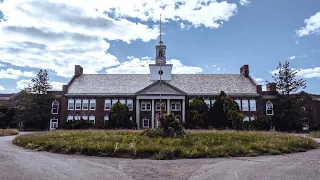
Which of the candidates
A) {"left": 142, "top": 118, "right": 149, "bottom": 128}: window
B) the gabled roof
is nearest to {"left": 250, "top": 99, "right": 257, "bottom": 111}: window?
the gabled roof

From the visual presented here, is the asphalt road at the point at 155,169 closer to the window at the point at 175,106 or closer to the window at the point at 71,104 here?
the window at the point at 175,106

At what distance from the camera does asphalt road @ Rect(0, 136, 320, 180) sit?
8641 mm

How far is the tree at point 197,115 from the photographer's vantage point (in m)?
41.5

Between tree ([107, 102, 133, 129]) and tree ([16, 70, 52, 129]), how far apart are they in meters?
14.3

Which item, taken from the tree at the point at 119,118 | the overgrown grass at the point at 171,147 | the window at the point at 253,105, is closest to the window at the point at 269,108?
the window at the point at 253,105

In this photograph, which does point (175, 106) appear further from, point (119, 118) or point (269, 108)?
point (269, 108)

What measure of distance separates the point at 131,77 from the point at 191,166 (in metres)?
45.0

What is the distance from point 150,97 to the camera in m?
47.5

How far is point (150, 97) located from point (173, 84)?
6.64m

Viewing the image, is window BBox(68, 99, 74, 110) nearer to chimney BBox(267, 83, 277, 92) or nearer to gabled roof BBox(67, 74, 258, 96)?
gabled roof BBox(67, 74, 258, 96)

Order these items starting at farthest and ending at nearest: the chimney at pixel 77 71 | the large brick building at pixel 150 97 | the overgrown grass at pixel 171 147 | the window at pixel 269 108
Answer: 1. the chimney at pixel 77 71
2. the window at pixel 269 108
3. the large brick building at pixel 150 97
4. the overgrown grass at pixel 171 147

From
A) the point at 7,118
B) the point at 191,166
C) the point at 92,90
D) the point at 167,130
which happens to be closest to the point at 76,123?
the point at 92,90

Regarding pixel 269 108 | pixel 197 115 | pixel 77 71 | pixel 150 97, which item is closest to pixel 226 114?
pixel 197 115

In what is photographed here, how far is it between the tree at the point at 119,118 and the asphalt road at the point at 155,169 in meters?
29.6
